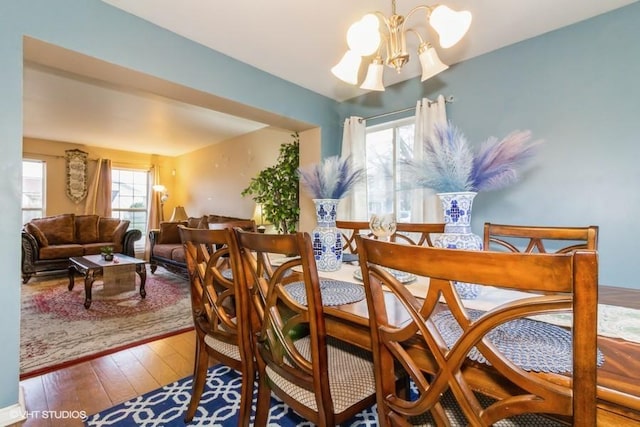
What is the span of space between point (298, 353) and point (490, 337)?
1.86 ft

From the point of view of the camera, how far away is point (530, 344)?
68 cm

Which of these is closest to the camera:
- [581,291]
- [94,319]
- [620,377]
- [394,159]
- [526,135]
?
[581,291]

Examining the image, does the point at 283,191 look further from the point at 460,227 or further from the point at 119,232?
the point at 119,232

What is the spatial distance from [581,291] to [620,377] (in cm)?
31

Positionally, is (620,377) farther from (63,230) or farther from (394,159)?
(63,230)

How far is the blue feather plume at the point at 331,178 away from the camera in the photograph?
157 centimetres

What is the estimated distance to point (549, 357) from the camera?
2.01 feet

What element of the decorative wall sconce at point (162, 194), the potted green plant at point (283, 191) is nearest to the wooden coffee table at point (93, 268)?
the potted green plant at point (283, 191)

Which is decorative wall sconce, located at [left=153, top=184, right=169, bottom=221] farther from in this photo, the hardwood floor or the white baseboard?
the white baseboard

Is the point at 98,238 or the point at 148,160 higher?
the point at 148,160

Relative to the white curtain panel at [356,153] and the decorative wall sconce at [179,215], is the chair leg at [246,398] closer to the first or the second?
the white curtain panel at [356,153]

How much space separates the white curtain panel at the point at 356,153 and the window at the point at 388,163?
0.07 meters

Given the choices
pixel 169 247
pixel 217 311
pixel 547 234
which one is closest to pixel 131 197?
pixel 169 247

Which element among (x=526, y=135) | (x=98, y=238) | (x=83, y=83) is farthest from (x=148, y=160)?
(x=526, y=135)
